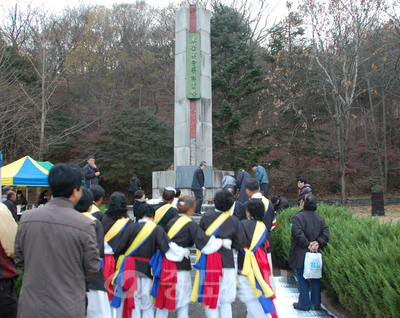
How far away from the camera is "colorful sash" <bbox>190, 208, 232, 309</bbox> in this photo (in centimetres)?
338

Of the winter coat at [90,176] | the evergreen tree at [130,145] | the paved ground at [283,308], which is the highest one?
the evergreen tree at [130,145]

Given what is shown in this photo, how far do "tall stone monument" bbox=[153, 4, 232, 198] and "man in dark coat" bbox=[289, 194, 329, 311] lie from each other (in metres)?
8.34

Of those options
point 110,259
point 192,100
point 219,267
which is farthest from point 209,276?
point 192,100

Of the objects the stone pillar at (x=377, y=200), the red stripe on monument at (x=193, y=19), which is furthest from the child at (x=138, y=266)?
the stone pillar at (x=377, y=200)

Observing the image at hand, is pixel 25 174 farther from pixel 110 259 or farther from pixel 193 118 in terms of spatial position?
pixel 110 259

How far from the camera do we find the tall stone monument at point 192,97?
507 inches

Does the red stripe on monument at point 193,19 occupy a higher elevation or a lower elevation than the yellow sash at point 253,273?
higher

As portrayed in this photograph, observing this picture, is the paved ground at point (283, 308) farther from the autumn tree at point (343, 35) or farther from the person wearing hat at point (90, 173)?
the autumn tree at point (343, 35)

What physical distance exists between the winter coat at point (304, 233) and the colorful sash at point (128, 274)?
1.93m

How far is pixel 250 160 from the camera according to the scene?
17766 mm

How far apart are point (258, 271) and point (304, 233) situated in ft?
3.56

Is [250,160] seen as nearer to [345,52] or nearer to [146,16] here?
[345,52]

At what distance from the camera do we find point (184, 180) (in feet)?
39.6

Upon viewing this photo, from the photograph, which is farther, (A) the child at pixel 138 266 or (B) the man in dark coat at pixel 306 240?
(B) the man in dark coat at pixel 306 240
